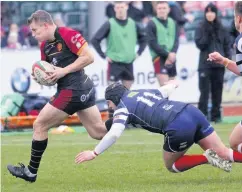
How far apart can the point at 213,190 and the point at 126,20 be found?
28.4ft

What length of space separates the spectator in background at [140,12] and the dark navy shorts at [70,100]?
10.9 m

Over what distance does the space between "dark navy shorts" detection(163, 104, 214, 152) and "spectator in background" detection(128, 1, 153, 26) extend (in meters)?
11.9

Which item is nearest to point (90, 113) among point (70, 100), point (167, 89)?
point (70, 100)

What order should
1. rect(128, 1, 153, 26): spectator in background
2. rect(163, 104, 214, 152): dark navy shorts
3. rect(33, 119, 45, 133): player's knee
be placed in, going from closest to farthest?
rect(163, 104, 214, 152): dark navy shorts → rect(33, 119, 45, 133): player's knee → rect(128, 1, 153, 26): spectator in background

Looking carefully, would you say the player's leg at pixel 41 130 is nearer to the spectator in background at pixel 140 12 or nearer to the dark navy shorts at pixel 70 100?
the dark navy shorts at pixel 70 100

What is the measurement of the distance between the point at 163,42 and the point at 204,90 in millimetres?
1332

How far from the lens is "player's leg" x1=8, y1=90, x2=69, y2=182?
10.3m

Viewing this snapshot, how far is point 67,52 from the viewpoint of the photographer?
10.5 meters

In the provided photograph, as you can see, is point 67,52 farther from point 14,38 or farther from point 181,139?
point 14,38

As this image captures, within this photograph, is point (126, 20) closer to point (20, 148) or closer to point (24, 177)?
point (20, 148)

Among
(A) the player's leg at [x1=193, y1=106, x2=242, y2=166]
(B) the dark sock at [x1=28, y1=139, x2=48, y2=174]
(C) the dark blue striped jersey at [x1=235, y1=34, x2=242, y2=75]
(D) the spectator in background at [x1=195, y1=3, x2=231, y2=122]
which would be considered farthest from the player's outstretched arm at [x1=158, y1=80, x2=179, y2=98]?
(D) the spectator in background at [x1=195, y1=3, x2=231, y2=122]

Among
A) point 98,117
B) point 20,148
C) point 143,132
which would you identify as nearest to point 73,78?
point 98,117

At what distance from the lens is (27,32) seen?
21.1 m

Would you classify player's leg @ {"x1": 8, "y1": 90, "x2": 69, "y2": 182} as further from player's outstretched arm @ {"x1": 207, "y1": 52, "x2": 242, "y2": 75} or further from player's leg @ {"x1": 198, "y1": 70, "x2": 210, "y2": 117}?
player's leg @ {"x1": 198, "y1": 70, "x2": 210, "y2": 117}
